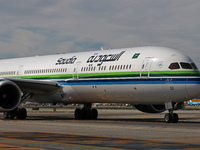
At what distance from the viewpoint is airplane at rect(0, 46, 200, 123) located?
75.9ft

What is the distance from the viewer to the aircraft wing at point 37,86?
27.6 metres

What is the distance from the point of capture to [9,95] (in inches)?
1071

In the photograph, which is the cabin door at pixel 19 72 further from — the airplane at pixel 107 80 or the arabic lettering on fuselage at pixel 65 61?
the arabic lettering on fuselage at pixel 65 61

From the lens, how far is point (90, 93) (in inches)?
1073

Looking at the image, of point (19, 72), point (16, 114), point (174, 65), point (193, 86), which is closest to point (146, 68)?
point (174, 65)

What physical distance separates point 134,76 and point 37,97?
9.30 meters

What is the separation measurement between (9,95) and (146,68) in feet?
31.8

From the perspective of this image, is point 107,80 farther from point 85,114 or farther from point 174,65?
point 85,114

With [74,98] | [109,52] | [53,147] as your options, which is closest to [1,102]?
[74,98]

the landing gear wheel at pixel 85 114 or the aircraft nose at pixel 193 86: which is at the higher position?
the aircraft nose at pixel 193 86

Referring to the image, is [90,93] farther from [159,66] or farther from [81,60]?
[159,66]

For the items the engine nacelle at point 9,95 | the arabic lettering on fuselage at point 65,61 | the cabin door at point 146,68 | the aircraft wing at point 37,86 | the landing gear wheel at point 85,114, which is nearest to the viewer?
the cabin door at point 146,68

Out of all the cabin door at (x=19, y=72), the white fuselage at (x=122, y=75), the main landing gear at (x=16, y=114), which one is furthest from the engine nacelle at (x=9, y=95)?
the cabin door at (x=19, y=72)

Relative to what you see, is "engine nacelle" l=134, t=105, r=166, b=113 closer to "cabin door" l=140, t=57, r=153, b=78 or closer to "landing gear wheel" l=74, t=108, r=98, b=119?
"landing gear wheel" l=74, t=108, r=98, b=119
